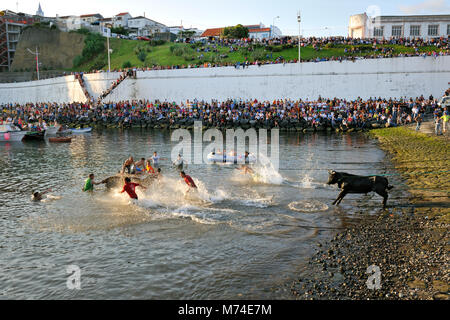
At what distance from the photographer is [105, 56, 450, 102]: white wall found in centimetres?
4494

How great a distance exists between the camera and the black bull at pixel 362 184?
14.9 metres

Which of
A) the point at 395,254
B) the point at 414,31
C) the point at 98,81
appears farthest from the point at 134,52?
the point at 395,254

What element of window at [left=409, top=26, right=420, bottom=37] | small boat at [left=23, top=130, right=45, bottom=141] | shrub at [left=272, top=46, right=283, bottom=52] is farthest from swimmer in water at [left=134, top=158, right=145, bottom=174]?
window at [left=409, top=26, right=420, bottom=37]

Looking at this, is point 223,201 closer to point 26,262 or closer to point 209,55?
point 26,262

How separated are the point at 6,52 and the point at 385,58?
324 ft

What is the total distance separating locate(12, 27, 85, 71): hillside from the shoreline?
95.7m

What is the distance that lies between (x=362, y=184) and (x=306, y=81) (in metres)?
36.0

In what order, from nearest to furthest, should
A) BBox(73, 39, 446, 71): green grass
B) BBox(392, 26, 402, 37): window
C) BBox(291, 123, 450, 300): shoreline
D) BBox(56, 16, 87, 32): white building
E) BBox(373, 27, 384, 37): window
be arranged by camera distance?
1. BBox(291, 123, 450, 300): shoreline
2. BBox(73, 39, 446, 71): green grass
3. BBox(392, 26, 402, 37): window
4. BBox(373, 27, 384, 37): window
5. BBox(56, 16, 87, 32): white building

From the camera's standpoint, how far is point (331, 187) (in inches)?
A: 736

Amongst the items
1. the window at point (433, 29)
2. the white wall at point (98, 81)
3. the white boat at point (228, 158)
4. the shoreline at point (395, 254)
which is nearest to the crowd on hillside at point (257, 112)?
the white wall at point (98, 81)

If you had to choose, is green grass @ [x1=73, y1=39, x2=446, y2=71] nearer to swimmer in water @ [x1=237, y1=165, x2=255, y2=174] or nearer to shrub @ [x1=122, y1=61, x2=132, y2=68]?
shrub @ [x1=122, y1=61, x2=132, y2=68]

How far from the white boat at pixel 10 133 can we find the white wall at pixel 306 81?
70.9 feet

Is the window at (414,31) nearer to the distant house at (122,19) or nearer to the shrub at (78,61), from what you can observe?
the shrub at (78,61)

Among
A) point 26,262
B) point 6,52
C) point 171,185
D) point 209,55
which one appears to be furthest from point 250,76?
point 6,52
